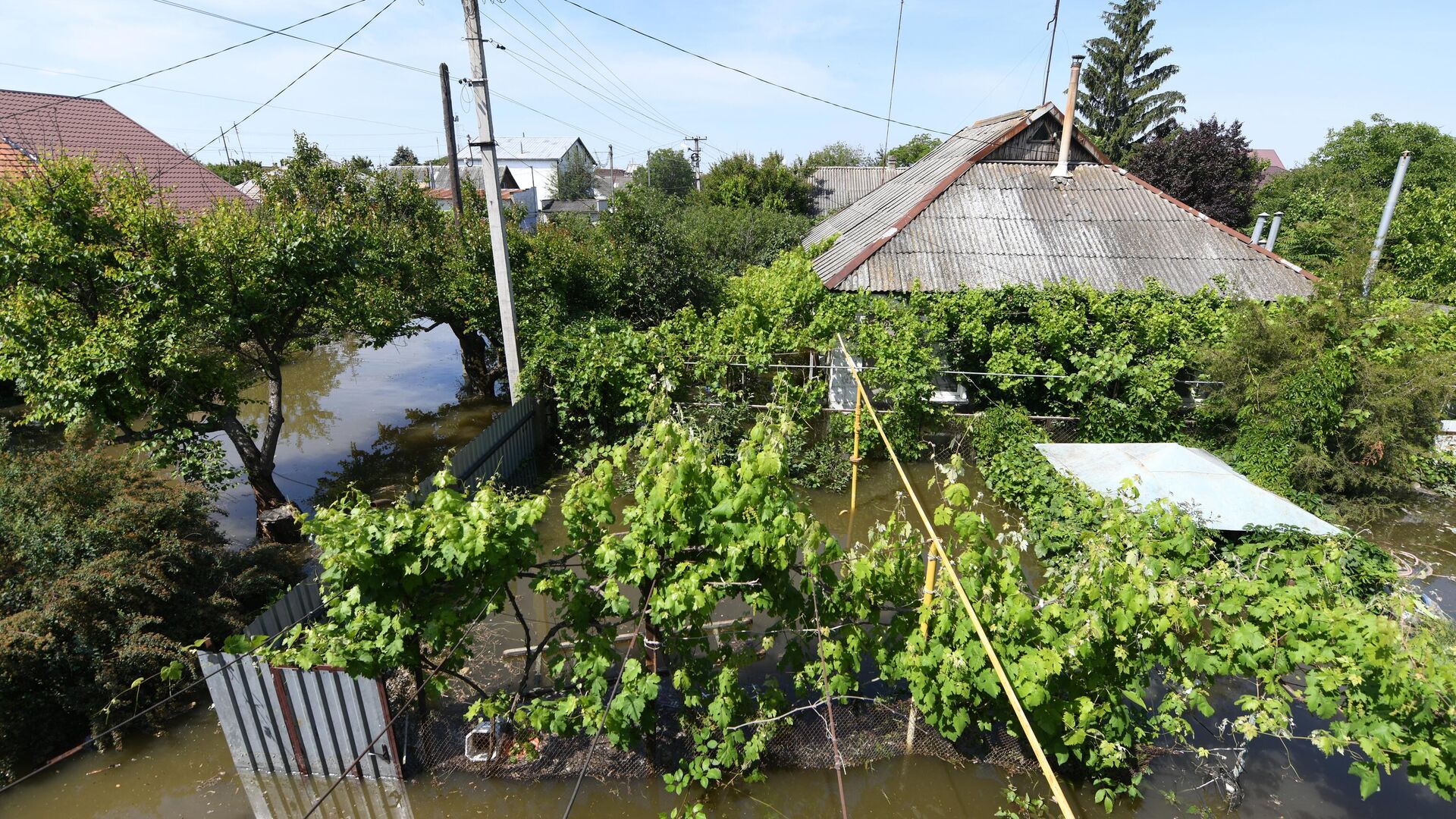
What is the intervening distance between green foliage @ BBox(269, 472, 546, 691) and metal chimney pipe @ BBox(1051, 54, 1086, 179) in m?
14.5

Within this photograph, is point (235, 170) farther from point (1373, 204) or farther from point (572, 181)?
point (1373, 204)

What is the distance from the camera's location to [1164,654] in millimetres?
4492

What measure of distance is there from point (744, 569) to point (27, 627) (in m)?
5.43

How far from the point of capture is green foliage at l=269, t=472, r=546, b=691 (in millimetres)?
4250

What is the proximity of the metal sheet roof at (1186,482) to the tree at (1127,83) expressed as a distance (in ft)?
102

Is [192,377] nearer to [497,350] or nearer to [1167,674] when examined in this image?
[497,350]

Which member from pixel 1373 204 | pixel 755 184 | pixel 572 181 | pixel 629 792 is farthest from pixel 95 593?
pixel 572 181

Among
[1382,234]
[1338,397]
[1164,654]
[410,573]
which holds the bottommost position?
[1164,654]

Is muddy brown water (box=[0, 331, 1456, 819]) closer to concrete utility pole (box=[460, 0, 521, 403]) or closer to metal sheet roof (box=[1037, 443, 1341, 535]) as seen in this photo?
metal sheet roof (box=[1037, 443, 1341, 535])

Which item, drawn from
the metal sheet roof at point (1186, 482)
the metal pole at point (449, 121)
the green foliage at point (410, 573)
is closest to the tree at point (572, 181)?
the metal pole at point (449, 121)

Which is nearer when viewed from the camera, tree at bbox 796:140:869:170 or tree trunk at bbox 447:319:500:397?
tree trunk at bbox 447:319:500:397

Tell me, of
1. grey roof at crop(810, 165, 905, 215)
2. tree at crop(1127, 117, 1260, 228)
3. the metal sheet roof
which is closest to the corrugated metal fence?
the metal sheet roof

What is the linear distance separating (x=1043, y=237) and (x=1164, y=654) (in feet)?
35.7

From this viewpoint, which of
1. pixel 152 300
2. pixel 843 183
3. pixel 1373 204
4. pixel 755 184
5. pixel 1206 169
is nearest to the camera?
pixel 152 300
